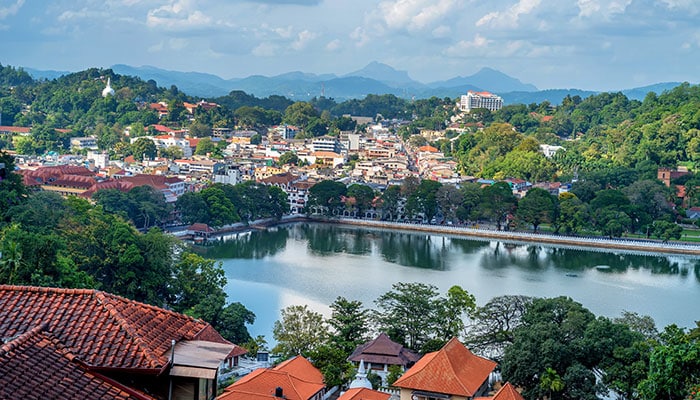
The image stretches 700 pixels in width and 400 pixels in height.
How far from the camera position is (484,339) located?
10234 millimetres

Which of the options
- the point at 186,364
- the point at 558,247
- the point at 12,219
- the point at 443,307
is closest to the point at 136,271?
the point at 12,219

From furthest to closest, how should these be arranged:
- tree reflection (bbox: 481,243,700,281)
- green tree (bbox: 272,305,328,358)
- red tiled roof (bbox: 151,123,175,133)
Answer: red tiled roof (bbox: 151,123,175,133) < tree reflection (bbox: 481,243,700,281) < green tree (bbox: 272,305,328,358)

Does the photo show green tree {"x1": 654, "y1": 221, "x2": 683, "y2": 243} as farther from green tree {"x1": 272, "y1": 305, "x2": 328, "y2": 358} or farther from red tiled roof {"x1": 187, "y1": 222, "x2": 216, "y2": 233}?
green tree {"x1": 272, "y1": 305, "x2": 328, "y2": 358}

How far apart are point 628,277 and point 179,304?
414 inches

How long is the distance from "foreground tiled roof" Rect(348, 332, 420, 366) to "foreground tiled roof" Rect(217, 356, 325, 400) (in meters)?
0.94

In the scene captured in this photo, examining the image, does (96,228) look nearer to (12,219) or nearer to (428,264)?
(12,219)

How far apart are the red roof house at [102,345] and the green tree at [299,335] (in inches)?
283

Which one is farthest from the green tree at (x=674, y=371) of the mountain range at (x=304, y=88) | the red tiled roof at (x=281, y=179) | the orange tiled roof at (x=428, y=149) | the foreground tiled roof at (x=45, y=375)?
the mountain range at (x=304, y=88)

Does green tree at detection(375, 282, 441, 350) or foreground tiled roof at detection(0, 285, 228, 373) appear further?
green tree at detection(375, 282, 441, 350)

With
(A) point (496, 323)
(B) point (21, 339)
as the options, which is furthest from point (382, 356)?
(B) point (21, 339)

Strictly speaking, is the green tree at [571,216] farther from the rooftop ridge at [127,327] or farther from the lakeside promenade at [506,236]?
the rooftop ridge at [127,327]

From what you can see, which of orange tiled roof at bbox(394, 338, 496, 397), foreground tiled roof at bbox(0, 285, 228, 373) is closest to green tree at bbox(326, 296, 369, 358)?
orange tiled roof at bbox(394, 338, 496, 397)

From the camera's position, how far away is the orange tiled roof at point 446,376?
7832 mm

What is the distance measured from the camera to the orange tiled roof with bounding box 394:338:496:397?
7.83m
